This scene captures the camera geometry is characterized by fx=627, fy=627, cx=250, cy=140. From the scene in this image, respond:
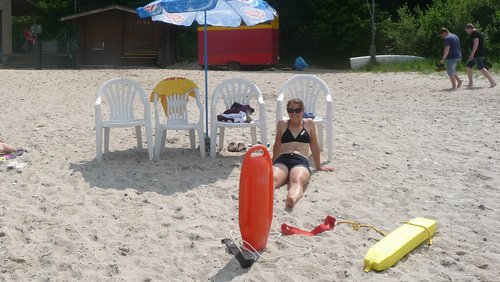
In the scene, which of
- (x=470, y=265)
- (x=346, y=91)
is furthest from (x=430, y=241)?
(x=346, y=91)

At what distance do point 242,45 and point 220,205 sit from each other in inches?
812

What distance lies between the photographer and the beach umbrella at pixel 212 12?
21.9 feet

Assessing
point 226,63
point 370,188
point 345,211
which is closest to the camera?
point 345,211

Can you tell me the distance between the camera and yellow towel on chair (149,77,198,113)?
7445mm

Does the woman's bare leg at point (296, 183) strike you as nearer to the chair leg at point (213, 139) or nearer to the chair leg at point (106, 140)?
the chair leg at point (213, 139)

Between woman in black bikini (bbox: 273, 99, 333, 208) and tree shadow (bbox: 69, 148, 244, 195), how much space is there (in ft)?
2.06

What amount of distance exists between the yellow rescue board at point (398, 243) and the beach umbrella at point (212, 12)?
3.29m

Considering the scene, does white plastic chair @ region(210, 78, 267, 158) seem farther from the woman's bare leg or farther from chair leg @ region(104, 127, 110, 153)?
chair leg @ region(104, 127, 110, 153)

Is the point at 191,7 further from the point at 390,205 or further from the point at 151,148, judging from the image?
the point at 390,205

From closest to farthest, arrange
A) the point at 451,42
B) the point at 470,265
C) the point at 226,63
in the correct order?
1. the point at 470,265
2. the point at 451,42
3. the point at 226,63

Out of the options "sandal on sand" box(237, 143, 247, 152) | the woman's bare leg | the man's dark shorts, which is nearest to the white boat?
the man's dark shorts

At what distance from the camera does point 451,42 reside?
1434 cm

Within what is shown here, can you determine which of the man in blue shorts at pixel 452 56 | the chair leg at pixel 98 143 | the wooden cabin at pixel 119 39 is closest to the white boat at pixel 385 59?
the man in blue shorts at pixel 452 56

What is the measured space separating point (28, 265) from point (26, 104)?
828 cm
